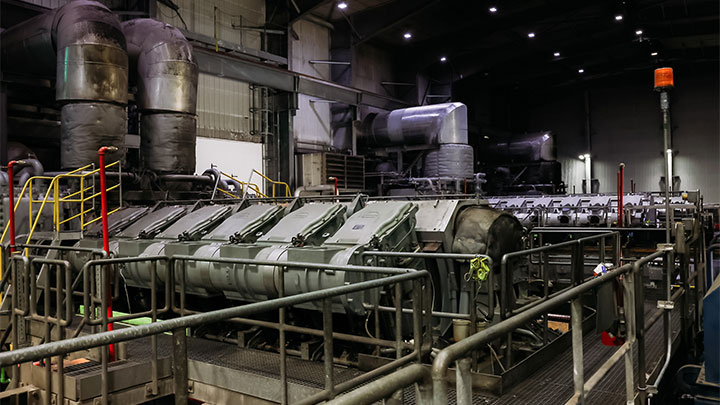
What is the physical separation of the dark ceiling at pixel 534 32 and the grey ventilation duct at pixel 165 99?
21.6ft

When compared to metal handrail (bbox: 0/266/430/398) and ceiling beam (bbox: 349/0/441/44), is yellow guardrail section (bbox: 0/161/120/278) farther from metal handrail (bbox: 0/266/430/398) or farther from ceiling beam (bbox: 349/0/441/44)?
ceiling beam (bbox: 349/0/441/44)

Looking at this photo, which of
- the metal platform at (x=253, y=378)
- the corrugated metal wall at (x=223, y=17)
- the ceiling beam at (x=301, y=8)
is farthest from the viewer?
the ceiling beam at (x=301, y=8)

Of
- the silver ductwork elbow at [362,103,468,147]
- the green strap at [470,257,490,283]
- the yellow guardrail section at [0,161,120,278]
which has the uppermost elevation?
the silver ductwork elbow at [362,103,468,147]

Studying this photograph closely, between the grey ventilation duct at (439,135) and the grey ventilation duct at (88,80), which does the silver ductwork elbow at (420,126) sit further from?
the grey ventilation duct at (88,80)

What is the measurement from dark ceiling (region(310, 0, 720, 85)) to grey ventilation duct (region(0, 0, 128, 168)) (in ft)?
25.5

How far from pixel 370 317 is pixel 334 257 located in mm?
818

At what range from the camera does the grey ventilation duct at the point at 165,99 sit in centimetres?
1007

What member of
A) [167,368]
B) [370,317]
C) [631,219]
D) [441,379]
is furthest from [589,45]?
[441,379]

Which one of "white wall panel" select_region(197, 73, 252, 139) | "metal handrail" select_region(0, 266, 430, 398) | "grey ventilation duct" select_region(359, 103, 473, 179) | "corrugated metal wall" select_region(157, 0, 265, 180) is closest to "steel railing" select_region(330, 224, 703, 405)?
"metal handrail" select_region(0, 266, 430, 398)

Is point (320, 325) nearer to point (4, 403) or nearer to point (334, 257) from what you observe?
point (334, 257)

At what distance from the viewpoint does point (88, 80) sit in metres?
8.99

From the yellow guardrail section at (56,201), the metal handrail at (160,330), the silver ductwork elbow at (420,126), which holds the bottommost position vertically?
the metal handrail at (160,330)

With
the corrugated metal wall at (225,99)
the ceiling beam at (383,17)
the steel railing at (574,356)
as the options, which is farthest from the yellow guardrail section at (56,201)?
the ceiling beam at (383,17)

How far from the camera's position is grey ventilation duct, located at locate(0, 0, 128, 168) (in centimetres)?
900
